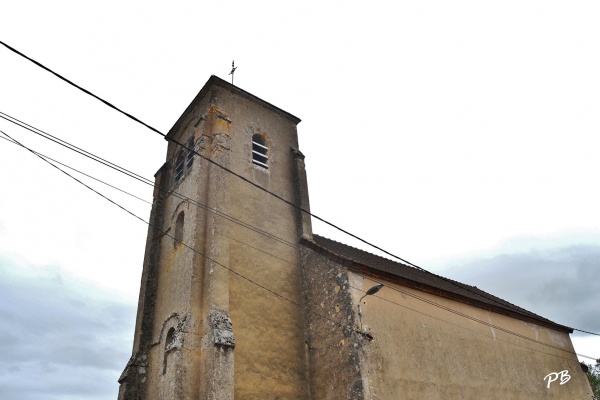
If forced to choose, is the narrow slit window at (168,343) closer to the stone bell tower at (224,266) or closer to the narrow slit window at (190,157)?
the stone bell tower at (224,266)

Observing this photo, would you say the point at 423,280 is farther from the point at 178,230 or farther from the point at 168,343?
the point at 168,343

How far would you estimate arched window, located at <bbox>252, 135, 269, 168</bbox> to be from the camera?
1741 cm

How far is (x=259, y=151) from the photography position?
58.7 feet

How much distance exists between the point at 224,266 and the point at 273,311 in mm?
2165

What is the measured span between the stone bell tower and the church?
42mm

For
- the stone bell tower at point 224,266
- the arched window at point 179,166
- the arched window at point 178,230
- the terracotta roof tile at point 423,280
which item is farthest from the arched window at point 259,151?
the terracotta roof tile at point 423,280

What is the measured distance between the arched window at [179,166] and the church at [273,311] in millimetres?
53

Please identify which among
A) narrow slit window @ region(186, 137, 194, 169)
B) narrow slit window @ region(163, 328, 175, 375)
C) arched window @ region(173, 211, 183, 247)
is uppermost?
narrow slit window @ region(186, 137, 194, 169)

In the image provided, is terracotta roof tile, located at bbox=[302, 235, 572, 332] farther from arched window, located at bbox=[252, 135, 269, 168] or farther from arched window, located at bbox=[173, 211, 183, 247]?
arched window, located at bbox=[173, 211, 183, 247]

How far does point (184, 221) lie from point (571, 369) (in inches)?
681

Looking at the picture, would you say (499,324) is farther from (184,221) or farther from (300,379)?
(184,221)

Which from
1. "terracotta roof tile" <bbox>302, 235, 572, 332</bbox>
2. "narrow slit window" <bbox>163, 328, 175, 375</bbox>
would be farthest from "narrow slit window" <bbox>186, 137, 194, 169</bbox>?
"narrow slit window" <bbox>163, 328, 175, 375</bbox>

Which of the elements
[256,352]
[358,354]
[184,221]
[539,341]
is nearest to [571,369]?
[539,341]

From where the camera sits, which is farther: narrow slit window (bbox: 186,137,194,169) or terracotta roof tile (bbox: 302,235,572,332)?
narrow slit window (bbox: 186,137,194,169)
